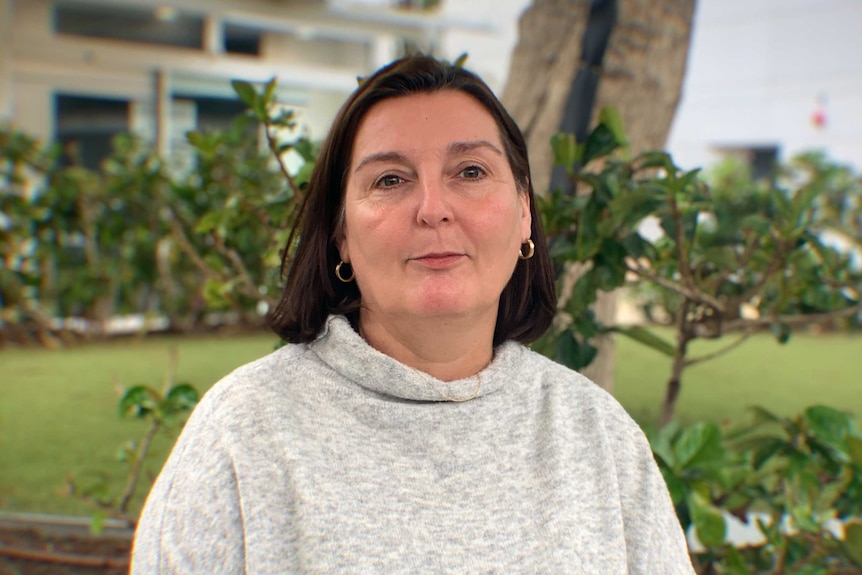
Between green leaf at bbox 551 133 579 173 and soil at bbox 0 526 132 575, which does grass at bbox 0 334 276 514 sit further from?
green leaf at bbox 551 133 579 173

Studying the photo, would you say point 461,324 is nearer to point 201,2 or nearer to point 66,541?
point 66,541

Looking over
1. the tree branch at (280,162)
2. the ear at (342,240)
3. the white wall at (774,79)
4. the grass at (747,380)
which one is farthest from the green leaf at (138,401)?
the white wall at (774,79)

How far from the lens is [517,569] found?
4.32 feet

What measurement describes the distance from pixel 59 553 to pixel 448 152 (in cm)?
190

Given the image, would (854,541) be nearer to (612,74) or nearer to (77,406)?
(612,74)

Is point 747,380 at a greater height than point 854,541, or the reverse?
point 854,541

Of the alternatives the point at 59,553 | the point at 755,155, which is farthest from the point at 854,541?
the point at 755,155

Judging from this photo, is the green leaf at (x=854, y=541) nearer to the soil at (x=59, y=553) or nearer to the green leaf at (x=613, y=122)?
the green leaf at (x=613, y=122)

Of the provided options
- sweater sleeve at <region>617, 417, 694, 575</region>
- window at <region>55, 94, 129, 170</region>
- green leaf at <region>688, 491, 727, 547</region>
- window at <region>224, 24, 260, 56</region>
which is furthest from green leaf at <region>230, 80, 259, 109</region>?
window at <region>224, 24, 260, 56</region>

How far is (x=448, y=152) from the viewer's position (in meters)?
1.45

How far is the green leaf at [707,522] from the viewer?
6.23ft

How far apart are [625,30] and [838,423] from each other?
1275 mm

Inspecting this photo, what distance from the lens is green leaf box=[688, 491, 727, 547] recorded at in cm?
190

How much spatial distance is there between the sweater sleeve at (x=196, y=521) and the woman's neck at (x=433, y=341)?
1.11 feet
